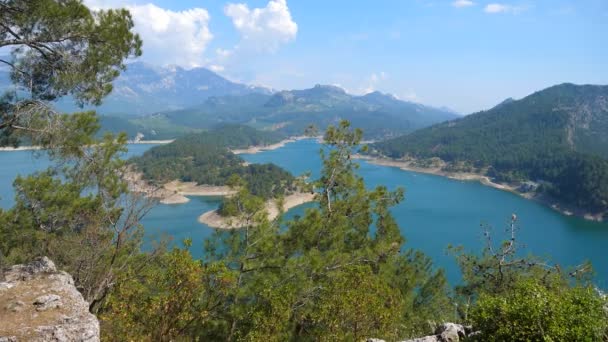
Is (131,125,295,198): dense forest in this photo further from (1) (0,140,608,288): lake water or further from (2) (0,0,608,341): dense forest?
(2) (0,0,608,341): dense forest

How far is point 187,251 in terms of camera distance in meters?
4.26

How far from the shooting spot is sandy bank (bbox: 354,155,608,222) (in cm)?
4263

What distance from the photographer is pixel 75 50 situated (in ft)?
16.8

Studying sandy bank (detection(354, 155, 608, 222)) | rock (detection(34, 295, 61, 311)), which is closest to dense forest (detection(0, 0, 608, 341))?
rock (detection(34, 295, 61, 311))

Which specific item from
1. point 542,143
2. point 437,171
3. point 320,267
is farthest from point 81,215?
point 542,143

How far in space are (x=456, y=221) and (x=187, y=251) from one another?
38.2 meters

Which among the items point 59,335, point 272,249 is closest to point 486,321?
point 272,249

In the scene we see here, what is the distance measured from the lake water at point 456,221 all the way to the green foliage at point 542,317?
1752 centimetres

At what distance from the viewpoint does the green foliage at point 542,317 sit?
3.78 metres

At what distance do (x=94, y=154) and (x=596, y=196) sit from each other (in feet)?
165

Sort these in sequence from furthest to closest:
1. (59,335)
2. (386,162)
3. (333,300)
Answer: (386,162)
(333,300)
(59,335)

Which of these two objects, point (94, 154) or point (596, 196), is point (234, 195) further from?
point (596, 196)

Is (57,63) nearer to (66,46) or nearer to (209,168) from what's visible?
(66,46)

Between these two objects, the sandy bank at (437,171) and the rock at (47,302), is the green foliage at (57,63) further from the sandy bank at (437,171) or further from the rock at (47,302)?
the sandy bank at (437,171)
